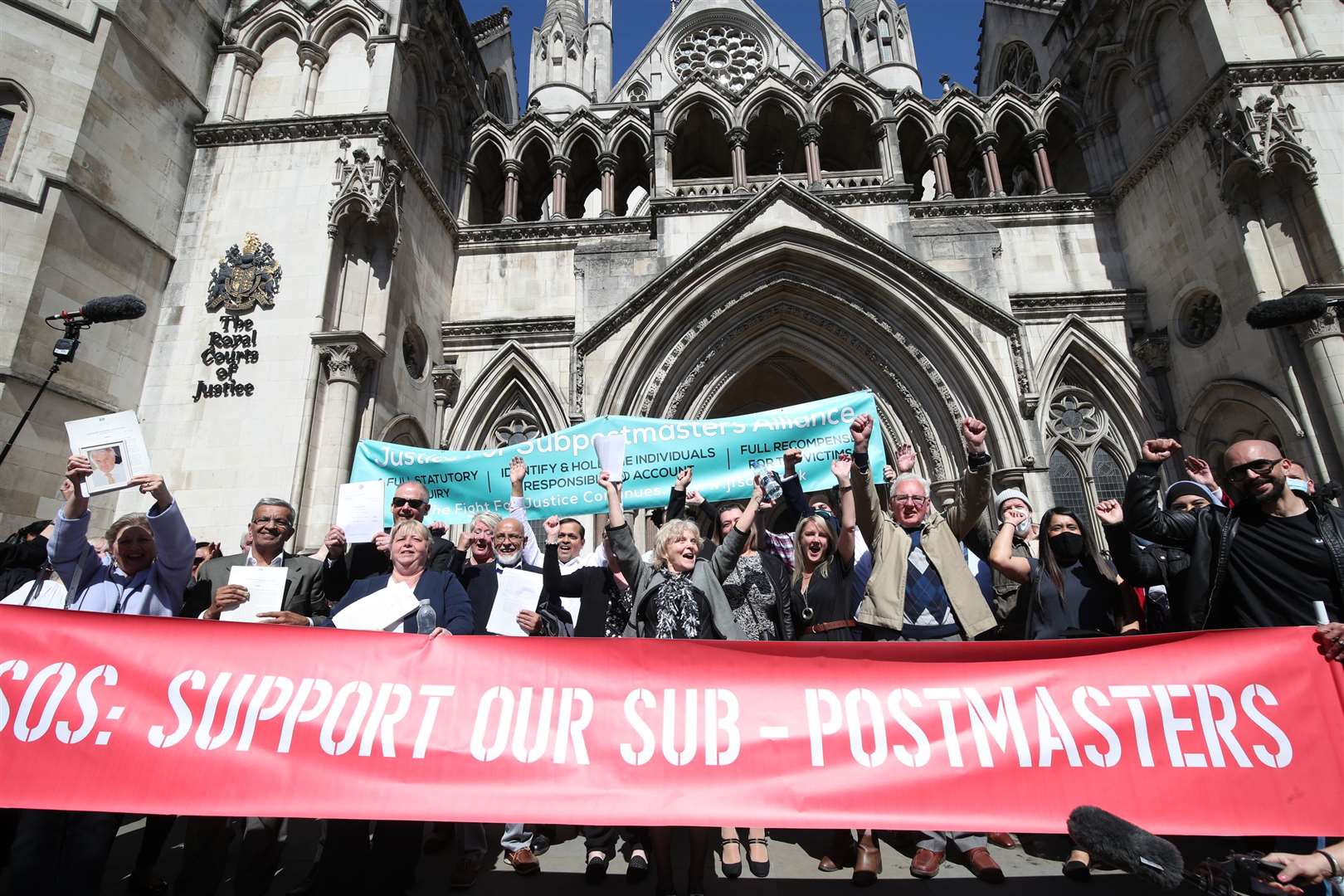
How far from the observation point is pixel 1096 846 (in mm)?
2400

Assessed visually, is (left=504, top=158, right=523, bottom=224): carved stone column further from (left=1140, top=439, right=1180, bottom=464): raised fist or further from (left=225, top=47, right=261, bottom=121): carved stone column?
(left=1140, top=439, right=1180, bottom=464): raised fist

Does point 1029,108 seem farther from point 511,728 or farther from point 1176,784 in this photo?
point 511,728

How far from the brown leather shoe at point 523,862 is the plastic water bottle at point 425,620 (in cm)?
157

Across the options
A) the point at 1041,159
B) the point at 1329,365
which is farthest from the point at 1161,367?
the point at 1041,159

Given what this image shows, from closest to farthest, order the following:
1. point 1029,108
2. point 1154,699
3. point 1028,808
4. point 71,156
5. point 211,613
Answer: point 1028,808
point 1154,699
point 211,613
point 71,156
point 1029,108

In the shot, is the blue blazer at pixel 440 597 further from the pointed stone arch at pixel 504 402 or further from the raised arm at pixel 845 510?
the pointed stone arch at pixel 504 402

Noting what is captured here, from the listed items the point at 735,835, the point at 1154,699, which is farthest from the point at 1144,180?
the point at 735,835

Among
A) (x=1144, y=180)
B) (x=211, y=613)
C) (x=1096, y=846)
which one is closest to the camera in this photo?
(x=1096, y=846)

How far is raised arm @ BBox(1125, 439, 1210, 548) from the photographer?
3652mm

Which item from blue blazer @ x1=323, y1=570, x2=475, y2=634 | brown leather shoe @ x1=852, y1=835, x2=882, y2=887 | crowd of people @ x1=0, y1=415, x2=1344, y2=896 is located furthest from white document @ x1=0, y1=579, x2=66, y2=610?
brown leather shoe @ x1=852, y1=835, x2=882, y2=887

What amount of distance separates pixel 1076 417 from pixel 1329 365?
3.95 meters

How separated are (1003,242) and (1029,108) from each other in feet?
13.6

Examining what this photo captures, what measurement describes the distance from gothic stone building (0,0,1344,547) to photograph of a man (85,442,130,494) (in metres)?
6.13

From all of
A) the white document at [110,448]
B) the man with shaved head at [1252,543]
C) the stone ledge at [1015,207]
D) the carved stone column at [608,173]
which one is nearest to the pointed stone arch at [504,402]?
the carved stone column at [608,173]
